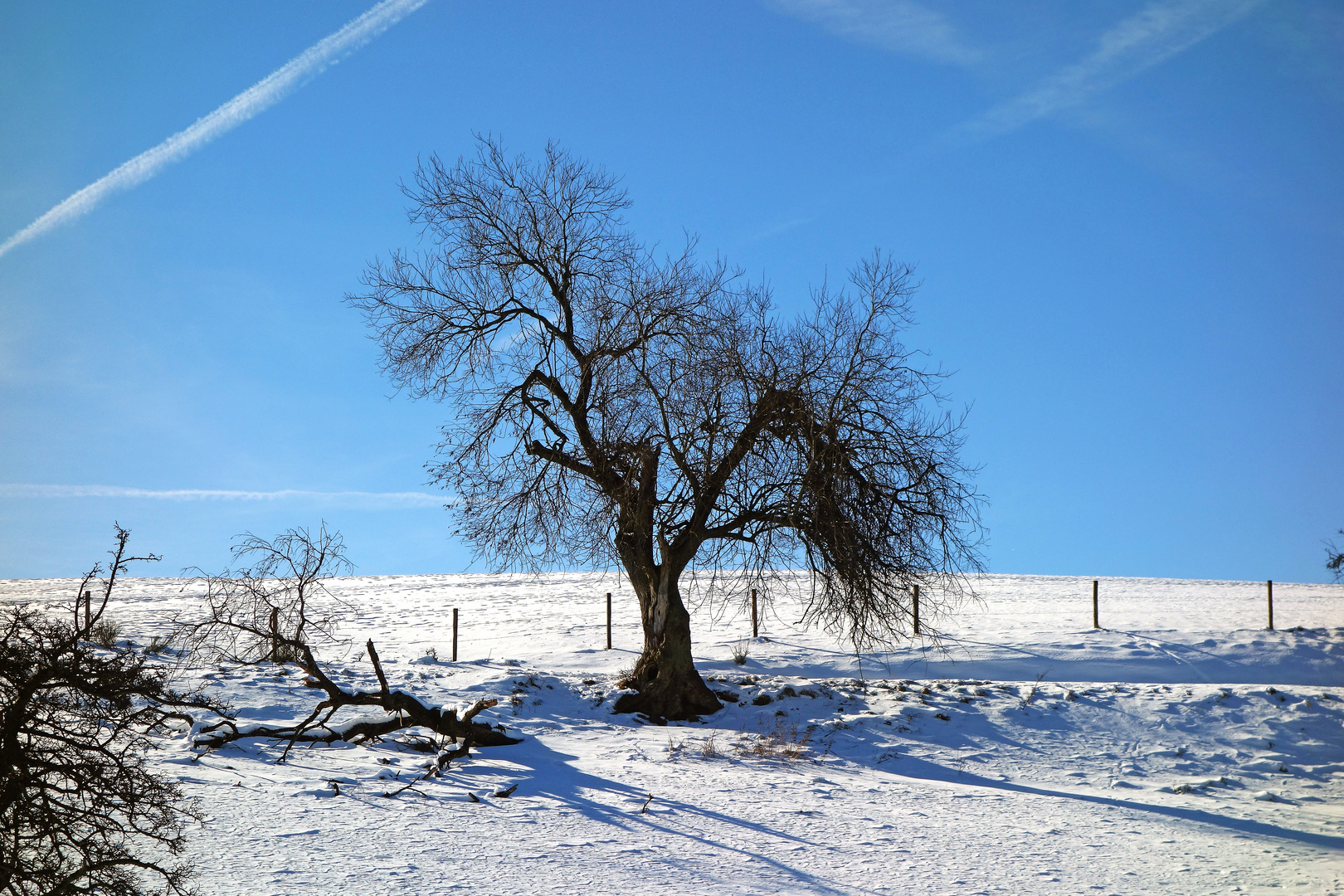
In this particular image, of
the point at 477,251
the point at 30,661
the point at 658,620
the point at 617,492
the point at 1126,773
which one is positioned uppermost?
the point at 477,251

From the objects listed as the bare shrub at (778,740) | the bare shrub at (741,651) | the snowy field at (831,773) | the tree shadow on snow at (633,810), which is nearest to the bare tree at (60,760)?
the snowy field at (831,773)

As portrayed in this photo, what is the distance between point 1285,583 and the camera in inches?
1378

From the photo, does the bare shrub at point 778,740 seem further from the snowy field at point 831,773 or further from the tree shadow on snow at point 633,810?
the tree shadow on snow at point 633,810

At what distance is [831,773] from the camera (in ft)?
37.1

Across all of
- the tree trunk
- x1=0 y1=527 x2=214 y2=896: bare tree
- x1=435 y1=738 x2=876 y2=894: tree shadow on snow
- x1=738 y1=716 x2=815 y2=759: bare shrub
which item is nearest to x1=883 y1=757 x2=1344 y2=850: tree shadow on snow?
x1=738 y1=716 x2=815 y2=759: bare shrub

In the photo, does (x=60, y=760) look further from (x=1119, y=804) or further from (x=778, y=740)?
(x=1119, y=804)

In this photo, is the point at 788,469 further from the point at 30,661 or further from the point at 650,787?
the point at 30,661

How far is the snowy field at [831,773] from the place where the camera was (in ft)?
23.2

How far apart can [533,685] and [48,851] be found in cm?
1172

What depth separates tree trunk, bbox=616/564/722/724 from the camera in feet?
49.8

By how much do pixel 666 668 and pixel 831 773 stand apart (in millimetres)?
4556

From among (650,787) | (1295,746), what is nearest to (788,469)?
(650,787)

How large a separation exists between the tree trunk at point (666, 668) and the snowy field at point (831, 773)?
65 cm

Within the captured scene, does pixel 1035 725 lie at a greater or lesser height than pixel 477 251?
lesser
